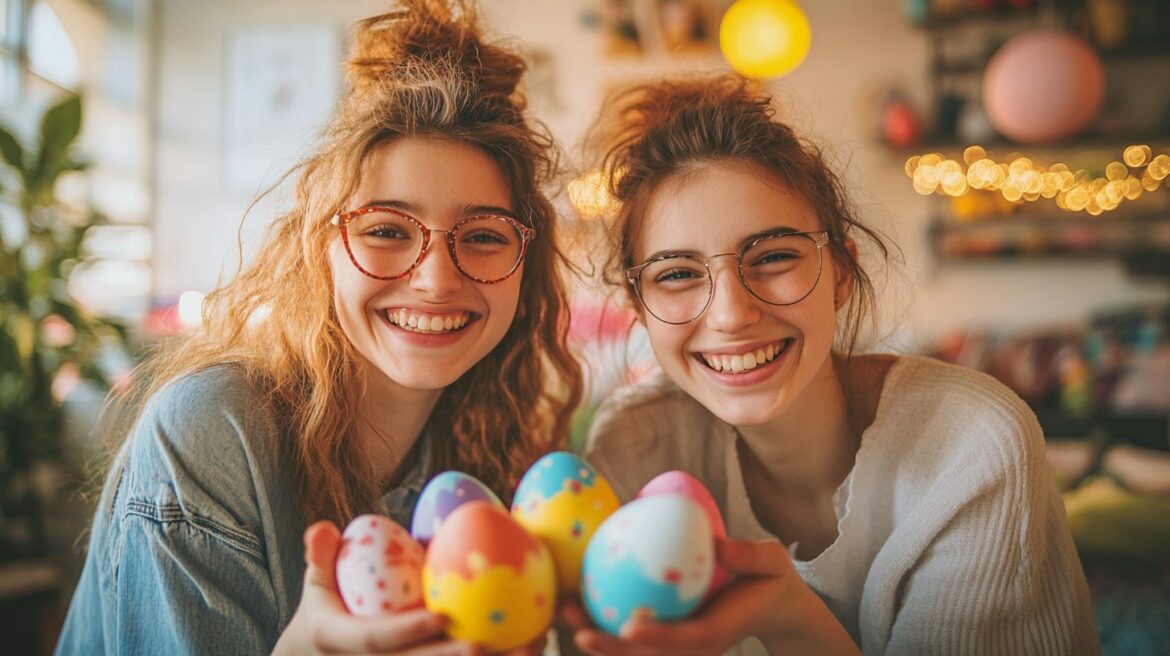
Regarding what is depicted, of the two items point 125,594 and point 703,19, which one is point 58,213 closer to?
point 125,594

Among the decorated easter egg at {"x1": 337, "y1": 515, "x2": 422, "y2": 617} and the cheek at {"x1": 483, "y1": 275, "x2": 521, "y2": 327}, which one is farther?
the cheek at {"x1": 483, "y1": 275, "x2": 521, "y2": 327}

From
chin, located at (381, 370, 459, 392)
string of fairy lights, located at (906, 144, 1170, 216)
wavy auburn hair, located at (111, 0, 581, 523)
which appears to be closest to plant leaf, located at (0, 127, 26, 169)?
wavy auburn hair, located at (111, 0, 581, 523)

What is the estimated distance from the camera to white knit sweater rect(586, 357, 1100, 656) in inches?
42.3

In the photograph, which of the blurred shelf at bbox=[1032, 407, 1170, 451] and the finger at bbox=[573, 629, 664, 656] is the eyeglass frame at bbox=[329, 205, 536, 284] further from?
the blurred shelf at bbox=[1032, 407, 1170, 451]

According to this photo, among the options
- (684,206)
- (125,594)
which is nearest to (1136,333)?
(684,206)

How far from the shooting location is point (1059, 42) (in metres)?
3.56

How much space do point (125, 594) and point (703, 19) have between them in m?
4.88

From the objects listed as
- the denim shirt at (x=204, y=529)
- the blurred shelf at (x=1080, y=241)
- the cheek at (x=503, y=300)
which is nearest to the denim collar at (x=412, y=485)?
the denim shirt at (x=204, y=529)

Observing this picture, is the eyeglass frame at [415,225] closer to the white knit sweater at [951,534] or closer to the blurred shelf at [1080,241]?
the white knit sweater at [951,534]

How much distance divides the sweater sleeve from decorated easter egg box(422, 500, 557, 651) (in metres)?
0.64

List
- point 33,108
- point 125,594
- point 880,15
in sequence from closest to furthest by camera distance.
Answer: point 125,594 → point 33,108 → point 880,15

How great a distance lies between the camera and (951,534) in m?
1.10

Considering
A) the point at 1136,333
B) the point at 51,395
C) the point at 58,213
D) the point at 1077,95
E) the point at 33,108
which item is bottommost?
the point at 51,395

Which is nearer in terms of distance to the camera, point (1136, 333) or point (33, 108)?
point (33, 108)
